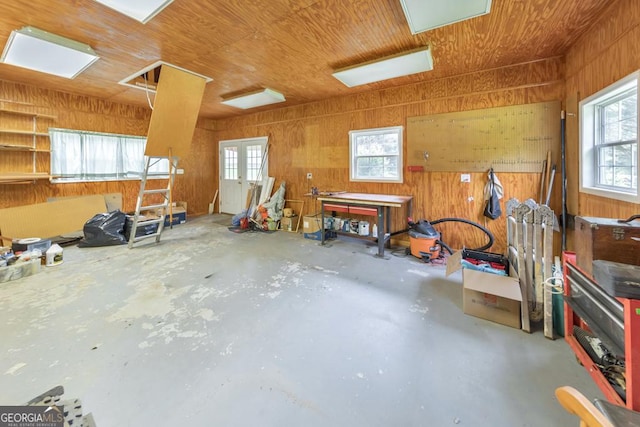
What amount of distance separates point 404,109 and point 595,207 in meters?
2.84

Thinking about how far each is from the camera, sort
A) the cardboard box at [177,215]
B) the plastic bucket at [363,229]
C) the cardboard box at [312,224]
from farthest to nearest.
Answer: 1. the cardboard box at [177,215]
2. the cardboard box at [312,224]
3. the plastic bucket at [363,229]

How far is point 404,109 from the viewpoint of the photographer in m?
4.48

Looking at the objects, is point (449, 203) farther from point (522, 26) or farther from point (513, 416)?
point (513, 416)

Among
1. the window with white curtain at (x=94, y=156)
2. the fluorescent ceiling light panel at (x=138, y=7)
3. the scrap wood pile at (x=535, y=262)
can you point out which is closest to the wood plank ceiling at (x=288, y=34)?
the fluorescent ceiling light panel at (x=138, y=7)

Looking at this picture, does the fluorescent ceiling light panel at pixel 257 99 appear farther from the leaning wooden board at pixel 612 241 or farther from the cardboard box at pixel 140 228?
the leaning wooden board at pixel 612 241

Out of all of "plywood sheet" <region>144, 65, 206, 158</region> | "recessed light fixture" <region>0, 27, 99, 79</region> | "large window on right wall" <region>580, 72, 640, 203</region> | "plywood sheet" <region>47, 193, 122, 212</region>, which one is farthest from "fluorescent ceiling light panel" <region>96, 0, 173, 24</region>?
"plywood sheet" <region>47, 193, 122, 212</region>

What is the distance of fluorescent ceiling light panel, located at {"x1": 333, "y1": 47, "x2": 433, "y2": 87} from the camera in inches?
130

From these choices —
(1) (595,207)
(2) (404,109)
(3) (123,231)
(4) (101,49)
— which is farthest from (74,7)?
(1) (595,207)

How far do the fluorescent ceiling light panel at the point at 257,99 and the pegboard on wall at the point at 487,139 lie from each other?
254 cm

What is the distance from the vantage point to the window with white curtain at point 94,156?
4.97 metres

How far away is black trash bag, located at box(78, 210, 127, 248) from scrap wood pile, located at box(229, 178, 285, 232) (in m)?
1.96

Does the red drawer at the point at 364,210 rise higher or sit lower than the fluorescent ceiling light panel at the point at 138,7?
lower

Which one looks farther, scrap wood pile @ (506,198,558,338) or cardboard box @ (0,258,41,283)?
cardboard box @ (0,258,41,283)

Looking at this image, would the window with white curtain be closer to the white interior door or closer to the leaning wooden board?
the white interior door
